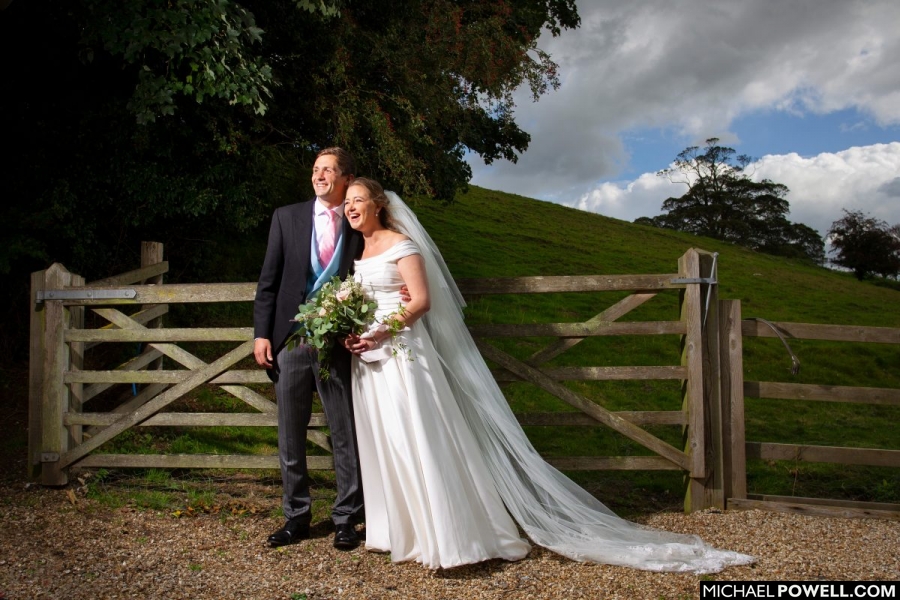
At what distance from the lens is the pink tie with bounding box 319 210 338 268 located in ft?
16.0

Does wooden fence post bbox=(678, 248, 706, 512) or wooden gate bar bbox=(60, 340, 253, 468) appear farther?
wooden gate bar bbox=(60, 340, 253, 468)

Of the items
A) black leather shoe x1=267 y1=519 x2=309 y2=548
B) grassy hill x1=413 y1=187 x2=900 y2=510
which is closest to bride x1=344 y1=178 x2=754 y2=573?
black leather shoe x1=267 y1=519 x2=309 y2=548

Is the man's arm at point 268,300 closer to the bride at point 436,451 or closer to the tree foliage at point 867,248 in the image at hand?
the bride at point 436,451

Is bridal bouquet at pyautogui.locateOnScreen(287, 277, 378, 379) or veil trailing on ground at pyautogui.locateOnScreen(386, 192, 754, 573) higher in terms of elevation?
bridal bouquet at pyautogui.locateOnScreen(287, 277, 378, 379)

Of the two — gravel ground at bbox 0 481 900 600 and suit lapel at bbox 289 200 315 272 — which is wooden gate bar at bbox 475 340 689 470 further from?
suit lapel at bbox 289 200 315 272

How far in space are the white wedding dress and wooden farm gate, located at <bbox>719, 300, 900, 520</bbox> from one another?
6.94 feet

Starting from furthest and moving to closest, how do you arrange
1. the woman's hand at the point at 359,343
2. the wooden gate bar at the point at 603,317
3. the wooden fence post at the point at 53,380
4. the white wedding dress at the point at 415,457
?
the wooden fence post at the point at 53,380 < the wooden gate bar at the point at 603,317 < the woman's hand at the point at 359,343 < the white wedding dress at the point at 415,457

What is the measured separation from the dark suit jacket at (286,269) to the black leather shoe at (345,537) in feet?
4.35

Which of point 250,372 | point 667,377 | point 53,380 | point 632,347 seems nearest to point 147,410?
point 53,380

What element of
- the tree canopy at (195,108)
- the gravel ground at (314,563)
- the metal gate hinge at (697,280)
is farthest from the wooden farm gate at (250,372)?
Answer: the tree canopy at (195,108)

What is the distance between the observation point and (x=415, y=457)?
450cm

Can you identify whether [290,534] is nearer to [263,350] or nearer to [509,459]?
[263,350]

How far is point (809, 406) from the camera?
11.4 meters

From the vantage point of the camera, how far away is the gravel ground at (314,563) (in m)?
4.19
